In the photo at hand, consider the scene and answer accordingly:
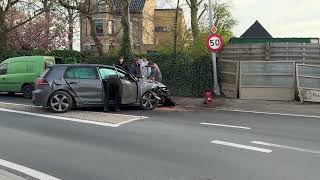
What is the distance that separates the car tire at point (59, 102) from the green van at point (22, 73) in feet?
19.4

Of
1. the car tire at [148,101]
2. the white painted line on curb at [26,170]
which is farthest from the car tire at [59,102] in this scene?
the white painted line on curb at [26,170]

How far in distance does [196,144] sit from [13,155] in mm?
3382

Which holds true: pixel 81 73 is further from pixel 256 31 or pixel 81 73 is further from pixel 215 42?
pixel 256 31

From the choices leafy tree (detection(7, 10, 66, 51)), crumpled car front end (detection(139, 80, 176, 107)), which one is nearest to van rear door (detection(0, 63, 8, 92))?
crumpled car front end (detection(139, 80, 176, 107))

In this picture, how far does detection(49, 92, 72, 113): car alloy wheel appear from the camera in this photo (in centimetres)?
1553

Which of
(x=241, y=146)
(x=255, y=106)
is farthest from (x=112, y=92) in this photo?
(x=241, y=146)

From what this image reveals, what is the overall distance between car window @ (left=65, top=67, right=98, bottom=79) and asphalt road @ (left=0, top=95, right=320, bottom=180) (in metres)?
2.11

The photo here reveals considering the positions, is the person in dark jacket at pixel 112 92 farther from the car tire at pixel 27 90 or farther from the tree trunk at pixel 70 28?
the tree trunk at pixel 70 28

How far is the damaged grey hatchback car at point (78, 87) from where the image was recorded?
15.6 m

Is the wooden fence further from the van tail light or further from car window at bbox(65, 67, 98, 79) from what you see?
the van tail light

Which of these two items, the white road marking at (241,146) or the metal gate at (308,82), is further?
the metal gate at (308,82)

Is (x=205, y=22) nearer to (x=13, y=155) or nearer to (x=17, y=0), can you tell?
(x=17, y=0)

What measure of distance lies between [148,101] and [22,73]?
7.34 m

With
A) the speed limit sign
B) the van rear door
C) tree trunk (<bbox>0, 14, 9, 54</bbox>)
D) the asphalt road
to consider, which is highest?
tree trunk (<bbox>0, 14, 9, 54</bbox>)
